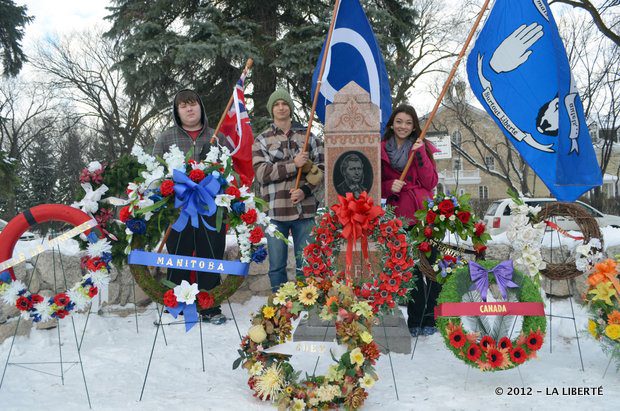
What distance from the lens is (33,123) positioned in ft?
92.7

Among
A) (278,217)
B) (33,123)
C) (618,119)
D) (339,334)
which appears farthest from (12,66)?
(618,119)

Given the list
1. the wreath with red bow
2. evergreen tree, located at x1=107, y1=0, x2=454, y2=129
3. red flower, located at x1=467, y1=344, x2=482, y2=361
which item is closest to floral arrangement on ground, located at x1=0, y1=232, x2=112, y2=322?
the wreath with red bow

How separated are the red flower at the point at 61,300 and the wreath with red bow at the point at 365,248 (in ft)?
5.14

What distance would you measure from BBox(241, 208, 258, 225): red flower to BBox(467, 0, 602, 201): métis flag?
233cm

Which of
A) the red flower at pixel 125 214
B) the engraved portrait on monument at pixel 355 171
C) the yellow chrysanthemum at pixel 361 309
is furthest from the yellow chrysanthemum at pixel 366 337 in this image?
the engraved portrait on monument at pixel 355 171

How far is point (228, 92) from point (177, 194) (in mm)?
8038

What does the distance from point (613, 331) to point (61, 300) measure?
3.48 meters

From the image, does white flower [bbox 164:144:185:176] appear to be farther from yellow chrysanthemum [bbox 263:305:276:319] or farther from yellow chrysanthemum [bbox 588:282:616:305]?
yellow chrysanthemum [bbox 588:282:616:305]

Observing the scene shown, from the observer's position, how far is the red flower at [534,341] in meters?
3.16

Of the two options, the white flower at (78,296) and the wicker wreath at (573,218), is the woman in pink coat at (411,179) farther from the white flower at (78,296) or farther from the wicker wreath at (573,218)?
the white flower at (78,296)

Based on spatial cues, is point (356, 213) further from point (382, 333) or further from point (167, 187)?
point (167, 187)

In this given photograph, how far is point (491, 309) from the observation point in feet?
10.5

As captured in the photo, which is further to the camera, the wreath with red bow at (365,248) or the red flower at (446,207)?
the red flower at (446,207)

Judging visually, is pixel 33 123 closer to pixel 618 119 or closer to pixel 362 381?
pixel 618 119
